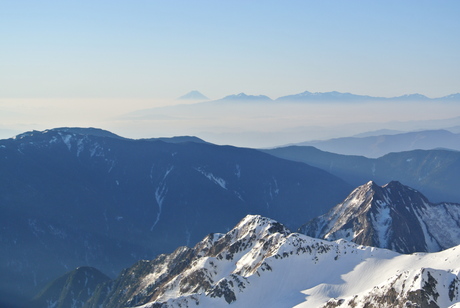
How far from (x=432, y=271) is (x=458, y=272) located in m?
12.9

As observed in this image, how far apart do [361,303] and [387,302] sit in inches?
372

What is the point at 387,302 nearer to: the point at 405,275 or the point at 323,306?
the point at 405,275

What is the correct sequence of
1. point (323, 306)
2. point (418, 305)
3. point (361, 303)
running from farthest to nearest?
point (323, 306) → point (361, 303) → point (418, 305)

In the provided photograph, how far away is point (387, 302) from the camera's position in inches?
6895

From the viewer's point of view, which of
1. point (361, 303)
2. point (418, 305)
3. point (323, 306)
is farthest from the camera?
point (323, 306)

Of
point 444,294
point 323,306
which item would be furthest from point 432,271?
point 323,306

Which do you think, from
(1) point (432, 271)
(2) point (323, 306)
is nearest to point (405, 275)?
(1) point (432, 271)

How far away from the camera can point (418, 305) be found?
168500 millimetres

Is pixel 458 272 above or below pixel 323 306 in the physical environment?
above

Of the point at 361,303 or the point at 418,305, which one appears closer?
the point at 418,305

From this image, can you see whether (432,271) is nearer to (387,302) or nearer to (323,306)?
(387,302)

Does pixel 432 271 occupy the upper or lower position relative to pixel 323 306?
upper

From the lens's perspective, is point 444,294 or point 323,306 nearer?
point 444,294

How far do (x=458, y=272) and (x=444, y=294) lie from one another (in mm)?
14419
